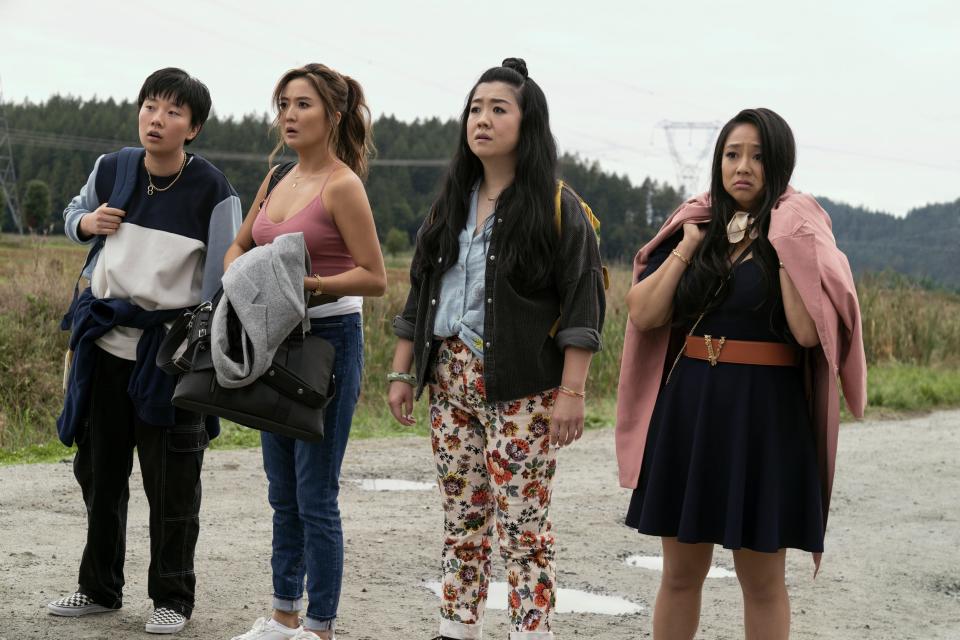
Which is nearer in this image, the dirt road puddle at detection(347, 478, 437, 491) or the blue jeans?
the blue jeans

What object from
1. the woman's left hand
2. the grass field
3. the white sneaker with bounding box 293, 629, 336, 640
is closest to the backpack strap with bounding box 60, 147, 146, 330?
the white sneaker with bounding box 293, 629, 336, 640

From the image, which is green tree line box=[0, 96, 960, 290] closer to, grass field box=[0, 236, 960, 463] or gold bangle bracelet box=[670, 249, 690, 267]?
grass field box=[0, 236, 960, 463]

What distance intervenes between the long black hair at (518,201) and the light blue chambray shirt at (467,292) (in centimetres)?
3

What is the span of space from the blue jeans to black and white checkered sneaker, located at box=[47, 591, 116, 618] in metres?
0.87

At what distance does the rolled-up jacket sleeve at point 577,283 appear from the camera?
3.62 meters

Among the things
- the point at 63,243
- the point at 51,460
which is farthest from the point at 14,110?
the point at 51,460

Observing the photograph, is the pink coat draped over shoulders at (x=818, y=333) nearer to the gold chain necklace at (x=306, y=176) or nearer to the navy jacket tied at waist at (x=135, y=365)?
the gold chain necklace at (x=306, y=176)

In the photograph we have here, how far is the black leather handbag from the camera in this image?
11.9ft

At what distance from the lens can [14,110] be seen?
56.1 meters

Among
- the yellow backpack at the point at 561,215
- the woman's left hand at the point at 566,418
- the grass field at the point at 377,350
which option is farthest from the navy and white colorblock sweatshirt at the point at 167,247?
the grass field at the point at 377,350

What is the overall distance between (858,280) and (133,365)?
14.1 m

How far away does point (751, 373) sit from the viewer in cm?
358

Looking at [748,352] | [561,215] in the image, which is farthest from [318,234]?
[748,352]

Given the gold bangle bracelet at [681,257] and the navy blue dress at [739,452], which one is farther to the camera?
the gold bangle bracelet at [681,257]
